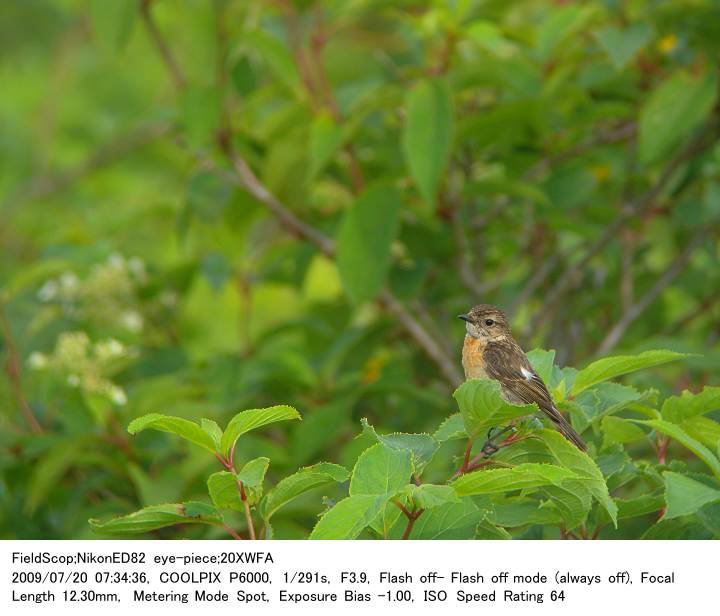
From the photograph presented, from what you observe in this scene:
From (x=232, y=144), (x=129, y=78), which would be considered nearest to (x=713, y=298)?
(x=232, y=144)

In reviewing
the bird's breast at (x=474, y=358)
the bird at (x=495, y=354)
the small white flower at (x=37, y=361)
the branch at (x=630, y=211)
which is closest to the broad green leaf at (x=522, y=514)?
the bird at (x=495, y=354)

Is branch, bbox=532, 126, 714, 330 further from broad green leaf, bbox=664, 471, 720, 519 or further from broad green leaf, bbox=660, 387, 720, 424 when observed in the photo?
broad green leaf, bbox=664, 471, 720, 519

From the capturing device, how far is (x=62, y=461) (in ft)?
13.7

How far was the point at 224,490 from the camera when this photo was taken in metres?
2.29

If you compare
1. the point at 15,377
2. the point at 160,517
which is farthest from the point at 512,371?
the point at 15,377

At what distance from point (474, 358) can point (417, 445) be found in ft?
5.58

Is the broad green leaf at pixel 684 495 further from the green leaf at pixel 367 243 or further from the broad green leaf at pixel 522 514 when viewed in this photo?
the green leaf at pixel 367 243

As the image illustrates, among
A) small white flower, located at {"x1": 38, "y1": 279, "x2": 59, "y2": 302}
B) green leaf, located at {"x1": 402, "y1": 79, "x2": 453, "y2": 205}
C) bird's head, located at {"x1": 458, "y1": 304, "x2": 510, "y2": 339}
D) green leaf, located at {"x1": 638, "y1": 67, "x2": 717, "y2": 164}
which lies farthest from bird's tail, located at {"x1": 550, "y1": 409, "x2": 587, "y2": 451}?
small white flower, located at {"x1": 38, "y1": 279, "x2": 59, "y2": 302}

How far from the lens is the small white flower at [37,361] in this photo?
16.4 feet

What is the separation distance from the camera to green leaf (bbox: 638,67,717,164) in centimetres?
440

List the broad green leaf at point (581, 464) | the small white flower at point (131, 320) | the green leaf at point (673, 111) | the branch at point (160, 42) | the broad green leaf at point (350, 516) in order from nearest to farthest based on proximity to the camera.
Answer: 1. the broad green leaf at point (350, 516)
2. the broad green leaf at point (581, 464)
3. the green leaf at point (673, 111)
4. the branch at point (160, 42)
5. the small white flower at point (131, 320)

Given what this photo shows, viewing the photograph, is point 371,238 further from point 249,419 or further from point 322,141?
point 249,419

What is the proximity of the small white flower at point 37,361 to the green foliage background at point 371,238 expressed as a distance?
39 mm
